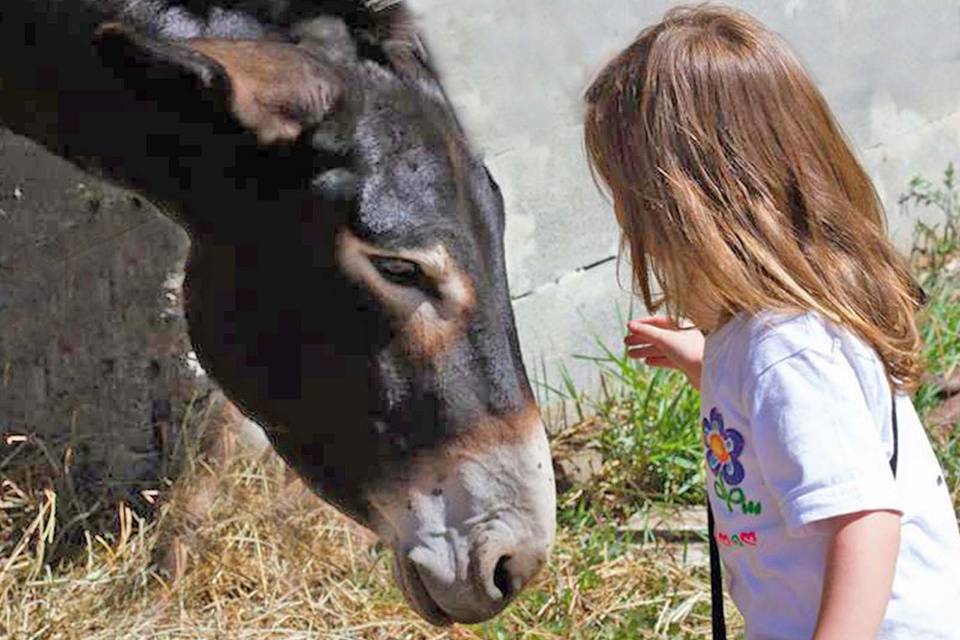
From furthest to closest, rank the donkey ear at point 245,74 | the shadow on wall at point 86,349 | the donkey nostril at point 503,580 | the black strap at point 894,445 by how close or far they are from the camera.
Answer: the shadow on wall at point 86,349
the donkey nostril at point 503,580
the donkey ear at point 245,74
the black strap at point 894,445

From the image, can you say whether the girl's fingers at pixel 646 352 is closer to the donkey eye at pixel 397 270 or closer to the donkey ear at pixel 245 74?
the donkey eye at pixel 397 270

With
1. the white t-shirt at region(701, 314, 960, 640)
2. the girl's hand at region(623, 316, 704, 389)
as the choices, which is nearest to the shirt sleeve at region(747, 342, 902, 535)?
the white t-shirt at region(701, 314, 960, 640)

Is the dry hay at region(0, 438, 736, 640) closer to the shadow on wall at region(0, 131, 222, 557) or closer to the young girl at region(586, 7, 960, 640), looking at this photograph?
the shadow on wall at region(0, 131, 222, 557)

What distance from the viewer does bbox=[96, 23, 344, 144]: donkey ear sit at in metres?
2.46

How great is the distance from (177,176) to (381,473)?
0.54 metres

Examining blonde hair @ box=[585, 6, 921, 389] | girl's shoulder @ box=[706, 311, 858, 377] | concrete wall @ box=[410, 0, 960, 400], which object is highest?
blonde hair @ box=[585, 6, 921, 389]

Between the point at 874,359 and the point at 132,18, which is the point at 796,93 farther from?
the point at 132,18

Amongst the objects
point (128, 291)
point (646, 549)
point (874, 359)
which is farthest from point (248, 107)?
point (646, 549)

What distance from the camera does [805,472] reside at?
198 centimetres

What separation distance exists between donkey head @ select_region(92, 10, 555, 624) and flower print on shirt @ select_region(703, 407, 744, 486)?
0.56 meters

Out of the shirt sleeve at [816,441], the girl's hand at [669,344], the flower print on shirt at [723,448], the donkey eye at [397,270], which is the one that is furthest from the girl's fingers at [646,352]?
the shirt sleeve at [816,441]

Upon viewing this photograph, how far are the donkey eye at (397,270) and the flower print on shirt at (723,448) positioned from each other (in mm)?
615

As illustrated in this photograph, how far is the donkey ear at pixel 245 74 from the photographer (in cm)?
246

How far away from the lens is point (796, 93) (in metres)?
2.14
